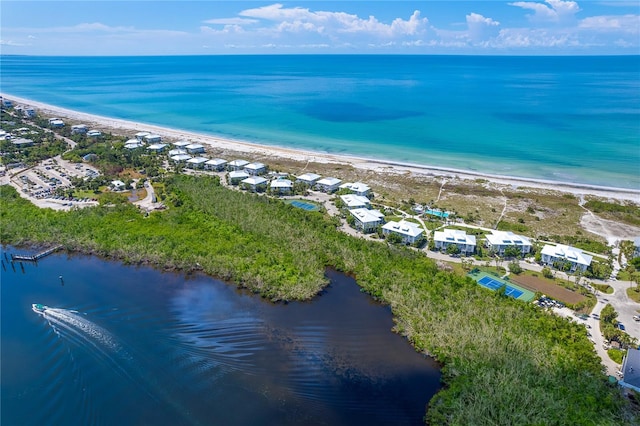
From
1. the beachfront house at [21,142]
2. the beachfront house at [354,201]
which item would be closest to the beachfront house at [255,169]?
the beachfront house at [354,201]

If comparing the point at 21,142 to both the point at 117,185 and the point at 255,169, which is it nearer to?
the point at 117,185

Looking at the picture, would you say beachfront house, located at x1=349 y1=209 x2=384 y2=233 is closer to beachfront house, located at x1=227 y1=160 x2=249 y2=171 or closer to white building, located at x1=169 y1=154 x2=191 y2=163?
beachfront house, located at x1=227 y1=160 x2=249 y2=171

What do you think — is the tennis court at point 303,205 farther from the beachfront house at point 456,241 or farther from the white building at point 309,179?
the beachfront house at point 456,241

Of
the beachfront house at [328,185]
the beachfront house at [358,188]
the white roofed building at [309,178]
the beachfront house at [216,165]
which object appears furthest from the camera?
the beachfront house at [216,165]

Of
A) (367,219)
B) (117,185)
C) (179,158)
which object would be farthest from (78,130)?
(367,219)

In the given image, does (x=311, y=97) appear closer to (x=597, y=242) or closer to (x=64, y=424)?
(x=597, y=242)

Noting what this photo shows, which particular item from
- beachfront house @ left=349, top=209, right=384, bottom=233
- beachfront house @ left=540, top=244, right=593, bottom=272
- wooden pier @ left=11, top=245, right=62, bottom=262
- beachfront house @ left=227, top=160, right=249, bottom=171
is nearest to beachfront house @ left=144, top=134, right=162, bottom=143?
beachfront house @ left=227, top=160, right=249, bottom=171
